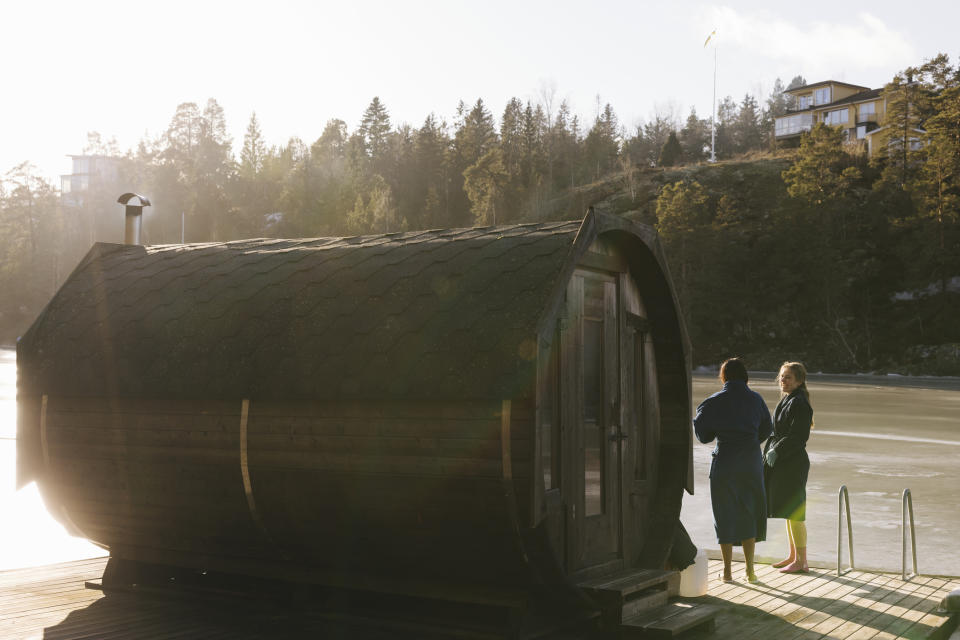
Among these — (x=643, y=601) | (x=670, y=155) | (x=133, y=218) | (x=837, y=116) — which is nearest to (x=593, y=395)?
(x=643, y=601)

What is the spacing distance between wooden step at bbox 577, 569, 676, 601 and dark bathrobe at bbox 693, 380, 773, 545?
106 cm

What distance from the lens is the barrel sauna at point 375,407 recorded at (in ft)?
19.7

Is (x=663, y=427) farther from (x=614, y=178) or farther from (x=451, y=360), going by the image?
(x=614, y=178)

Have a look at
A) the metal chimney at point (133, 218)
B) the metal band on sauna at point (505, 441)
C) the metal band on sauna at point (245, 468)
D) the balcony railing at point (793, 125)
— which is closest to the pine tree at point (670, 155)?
the balcony railing at point (793, 125)

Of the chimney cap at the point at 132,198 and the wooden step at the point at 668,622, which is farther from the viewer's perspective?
the chimney cap at the point at 132,198

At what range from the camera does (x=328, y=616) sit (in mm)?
6930

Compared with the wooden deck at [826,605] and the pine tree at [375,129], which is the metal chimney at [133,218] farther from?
the pine tree at [375,129]

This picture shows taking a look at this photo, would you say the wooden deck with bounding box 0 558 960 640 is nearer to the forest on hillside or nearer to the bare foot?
the bare foot

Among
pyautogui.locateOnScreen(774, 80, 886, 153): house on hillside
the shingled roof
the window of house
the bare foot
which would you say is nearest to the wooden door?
the shingled roof

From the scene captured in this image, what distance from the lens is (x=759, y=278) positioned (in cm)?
7038

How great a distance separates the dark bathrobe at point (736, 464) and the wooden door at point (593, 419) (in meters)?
1.26

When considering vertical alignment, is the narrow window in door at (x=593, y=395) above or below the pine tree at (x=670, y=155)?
below

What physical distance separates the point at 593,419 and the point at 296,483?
2.22 metres

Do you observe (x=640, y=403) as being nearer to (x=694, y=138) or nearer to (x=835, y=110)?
(x=835, y=110)
